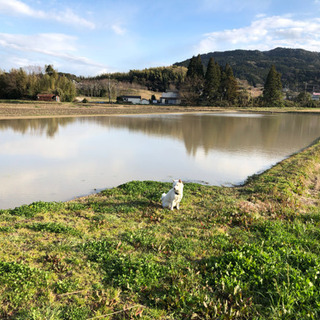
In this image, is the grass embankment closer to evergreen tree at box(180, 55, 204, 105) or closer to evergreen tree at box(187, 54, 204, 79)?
evergreen tree at box(180, 55, 204, 105)

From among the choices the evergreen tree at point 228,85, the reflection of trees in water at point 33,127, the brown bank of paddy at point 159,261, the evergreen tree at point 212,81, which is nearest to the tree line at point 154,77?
the evergreen tree at point 228,85

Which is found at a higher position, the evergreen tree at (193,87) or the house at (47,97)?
the evergreen tree at (193,87)

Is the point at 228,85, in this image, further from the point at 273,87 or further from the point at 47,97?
the point at 47,97

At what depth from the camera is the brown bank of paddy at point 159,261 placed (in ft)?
9.95

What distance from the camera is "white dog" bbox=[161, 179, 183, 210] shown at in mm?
5938

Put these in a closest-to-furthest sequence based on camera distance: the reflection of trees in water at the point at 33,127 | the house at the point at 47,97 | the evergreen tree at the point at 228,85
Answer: the reflection of trees in water at the point at 33,127 → the house at the point at 47,97 → the evergreen tree at the point at 228,85

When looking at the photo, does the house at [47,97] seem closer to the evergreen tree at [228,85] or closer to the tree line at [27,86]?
the tree line at [27,86]

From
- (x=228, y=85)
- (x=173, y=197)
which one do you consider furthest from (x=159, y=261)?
(x=228, y=85)

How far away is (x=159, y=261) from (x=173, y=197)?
234 centimetres

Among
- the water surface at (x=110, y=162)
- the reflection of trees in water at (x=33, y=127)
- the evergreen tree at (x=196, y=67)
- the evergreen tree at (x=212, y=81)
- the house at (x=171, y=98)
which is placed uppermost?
the evergreen tree at (x=196, y=67)

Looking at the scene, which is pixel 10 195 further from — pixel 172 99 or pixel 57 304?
pixel 172 99

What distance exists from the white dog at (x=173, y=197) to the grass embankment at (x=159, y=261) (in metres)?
0.19

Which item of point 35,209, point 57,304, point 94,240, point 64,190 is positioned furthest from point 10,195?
point 57,304

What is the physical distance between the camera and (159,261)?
13.3 ft
